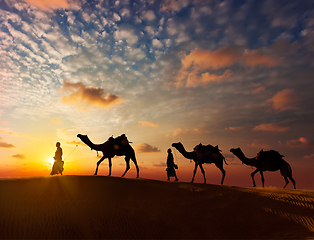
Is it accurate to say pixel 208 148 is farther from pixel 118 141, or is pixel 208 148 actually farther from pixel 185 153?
pixel 118 141

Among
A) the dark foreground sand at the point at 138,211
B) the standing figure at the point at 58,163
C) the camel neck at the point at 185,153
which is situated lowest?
the dark foreground sand at the point at 138,211

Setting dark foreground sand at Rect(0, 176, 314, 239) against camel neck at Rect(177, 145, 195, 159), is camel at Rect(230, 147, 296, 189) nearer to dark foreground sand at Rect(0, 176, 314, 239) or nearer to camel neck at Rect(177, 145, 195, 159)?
dark foreground sand at Rect(0, 176, 314, 239)

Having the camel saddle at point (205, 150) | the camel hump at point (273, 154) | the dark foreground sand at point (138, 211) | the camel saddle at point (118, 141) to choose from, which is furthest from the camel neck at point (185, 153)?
the camel hump at point (273, 154)

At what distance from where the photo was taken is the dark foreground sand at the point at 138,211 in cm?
941

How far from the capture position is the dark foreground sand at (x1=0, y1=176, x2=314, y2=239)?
9.41 meters

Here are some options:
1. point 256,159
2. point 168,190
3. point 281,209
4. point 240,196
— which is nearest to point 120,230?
point 168,190

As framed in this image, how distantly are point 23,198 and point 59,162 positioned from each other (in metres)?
6.15

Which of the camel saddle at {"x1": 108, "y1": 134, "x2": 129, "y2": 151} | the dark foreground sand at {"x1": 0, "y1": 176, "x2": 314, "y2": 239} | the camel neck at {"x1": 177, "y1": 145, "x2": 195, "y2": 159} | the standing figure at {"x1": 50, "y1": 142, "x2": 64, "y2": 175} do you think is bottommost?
the dark foreground sand at {"x1": 0, "y1": 176, "x2": 314, "y2": 239}

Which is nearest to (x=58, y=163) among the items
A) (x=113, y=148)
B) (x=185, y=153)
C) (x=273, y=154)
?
(x=113, y=148)

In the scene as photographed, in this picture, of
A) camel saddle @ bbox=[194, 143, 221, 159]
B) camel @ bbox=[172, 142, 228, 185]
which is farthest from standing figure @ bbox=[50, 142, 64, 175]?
camel saddle @ bbox=[194, 143, 221, 159]

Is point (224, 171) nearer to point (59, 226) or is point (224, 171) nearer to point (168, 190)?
point (168, 190)

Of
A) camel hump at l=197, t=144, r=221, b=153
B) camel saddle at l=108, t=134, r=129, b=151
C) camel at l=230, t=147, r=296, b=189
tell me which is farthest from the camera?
camel at l=230, t=147, r=296, b=189

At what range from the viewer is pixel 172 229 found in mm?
10102

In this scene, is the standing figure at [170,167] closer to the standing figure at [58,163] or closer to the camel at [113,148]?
the camel at [113,148]
